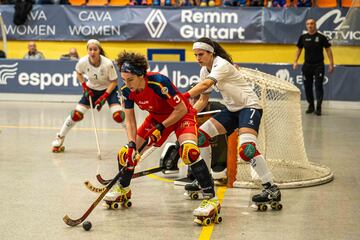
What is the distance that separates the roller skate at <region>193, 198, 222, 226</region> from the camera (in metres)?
6.77

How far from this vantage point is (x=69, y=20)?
2105cm

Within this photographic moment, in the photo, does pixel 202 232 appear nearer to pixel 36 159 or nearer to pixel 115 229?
pixel 115 229

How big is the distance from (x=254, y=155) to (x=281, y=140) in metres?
2.15

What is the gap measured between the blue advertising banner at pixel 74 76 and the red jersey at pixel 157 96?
11.0m

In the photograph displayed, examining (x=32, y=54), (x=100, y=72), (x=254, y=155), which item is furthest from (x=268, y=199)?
(x=32, y=54)

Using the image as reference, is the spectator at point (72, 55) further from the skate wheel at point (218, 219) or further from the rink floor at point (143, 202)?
the skate wheel at point (218, 219)

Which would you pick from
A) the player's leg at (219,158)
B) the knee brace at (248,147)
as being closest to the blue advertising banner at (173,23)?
the player's leg at (219,158)

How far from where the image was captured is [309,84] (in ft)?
55.2

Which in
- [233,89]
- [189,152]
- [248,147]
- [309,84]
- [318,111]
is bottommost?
[318,111]

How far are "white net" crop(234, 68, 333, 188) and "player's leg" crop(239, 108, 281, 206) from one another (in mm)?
1056

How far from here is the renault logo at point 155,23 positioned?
20.5 metres

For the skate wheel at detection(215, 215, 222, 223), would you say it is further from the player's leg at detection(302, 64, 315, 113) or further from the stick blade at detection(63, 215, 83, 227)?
the player's leg at detection(302, 64, 315, 113)

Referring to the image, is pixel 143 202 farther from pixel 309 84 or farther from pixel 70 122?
pixel 309 84

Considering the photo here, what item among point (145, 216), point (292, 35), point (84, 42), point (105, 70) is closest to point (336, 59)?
point (292, 35)
